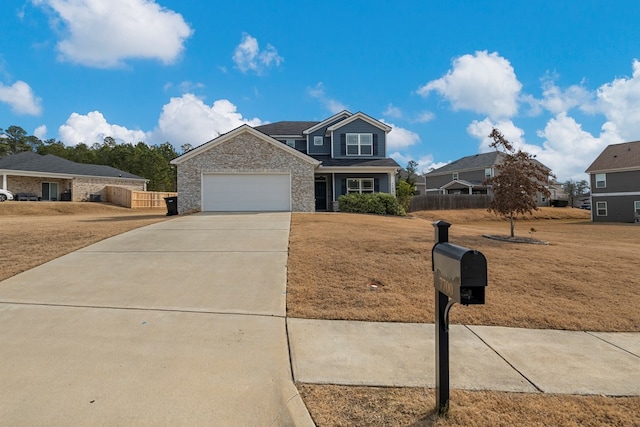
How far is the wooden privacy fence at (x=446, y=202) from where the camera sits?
38188 millimetres

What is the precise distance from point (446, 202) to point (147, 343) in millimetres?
38354

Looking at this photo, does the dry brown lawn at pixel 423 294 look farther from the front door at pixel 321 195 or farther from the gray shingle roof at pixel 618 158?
the gray shingle roof at pixel 618 158

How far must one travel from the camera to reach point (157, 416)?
9.15 feet

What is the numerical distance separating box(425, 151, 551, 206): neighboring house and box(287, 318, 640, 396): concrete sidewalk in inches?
1632

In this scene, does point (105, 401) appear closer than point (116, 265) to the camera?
Yes

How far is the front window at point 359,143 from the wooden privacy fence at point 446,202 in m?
14.7

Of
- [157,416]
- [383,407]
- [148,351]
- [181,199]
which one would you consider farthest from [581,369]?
[181,199]

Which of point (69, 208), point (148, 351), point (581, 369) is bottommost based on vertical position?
point (581, 369)

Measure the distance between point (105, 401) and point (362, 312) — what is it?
3312mm

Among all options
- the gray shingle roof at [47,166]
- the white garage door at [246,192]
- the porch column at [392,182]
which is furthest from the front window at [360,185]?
the gray shingle roof at [47,166]

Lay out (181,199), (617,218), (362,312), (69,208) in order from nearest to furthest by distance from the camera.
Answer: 1. (362,312)
2. (181,199)
3. (69,208)
4. (617,218)

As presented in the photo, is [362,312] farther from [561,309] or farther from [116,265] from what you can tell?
[116,265]

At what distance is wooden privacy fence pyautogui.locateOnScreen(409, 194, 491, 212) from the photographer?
38.2 meters

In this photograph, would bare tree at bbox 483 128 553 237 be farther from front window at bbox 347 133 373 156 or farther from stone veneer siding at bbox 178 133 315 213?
front window at bbox 347 133 373 156
